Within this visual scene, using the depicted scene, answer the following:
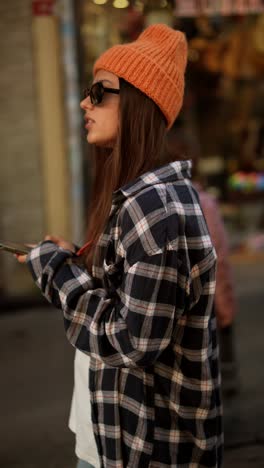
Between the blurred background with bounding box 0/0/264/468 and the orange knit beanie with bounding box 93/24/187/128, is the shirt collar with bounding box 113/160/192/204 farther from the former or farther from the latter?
the blurred background with bounding box 0/0/264/468

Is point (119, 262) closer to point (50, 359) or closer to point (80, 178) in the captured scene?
point (50, 359)

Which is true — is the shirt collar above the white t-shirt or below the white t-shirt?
above

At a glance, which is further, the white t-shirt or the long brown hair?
the white t-shirt

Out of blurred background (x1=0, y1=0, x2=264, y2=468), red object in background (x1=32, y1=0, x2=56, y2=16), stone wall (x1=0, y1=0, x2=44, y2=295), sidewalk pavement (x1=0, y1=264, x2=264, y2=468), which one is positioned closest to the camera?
sidewalk pavement (x1=0, y1=264, x2=264, y2=468)

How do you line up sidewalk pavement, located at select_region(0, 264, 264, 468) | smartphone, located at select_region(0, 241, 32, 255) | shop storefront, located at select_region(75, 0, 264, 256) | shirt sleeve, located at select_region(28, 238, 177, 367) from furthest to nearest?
shop storefront, located at select_region(75, 0, 264, 256)
sidewalk pavement, located at select_region(0, 264, 264, 468)
smartphone, located at select_region(0, 241, 32, 255)
shirt sleeve, located at select_region(28, 238, 177, 367)

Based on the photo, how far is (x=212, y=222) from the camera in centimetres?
317

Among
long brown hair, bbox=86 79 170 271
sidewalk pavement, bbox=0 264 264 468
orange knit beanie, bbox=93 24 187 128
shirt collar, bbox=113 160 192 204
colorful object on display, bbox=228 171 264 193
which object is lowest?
sidewalk pavement, bbox=0 264 264 468

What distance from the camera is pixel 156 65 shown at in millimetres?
1794

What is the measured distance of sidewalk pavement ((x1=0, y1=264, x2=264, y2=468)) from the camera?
11.2ft

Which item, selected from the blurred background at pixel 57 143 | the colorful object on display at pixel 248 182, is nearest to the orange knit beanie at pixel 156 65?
the blurred background at pixel 57 143

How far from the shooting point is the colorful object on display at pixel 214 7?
17.7ft

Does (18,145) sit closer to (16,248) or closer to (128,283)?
(16,248)

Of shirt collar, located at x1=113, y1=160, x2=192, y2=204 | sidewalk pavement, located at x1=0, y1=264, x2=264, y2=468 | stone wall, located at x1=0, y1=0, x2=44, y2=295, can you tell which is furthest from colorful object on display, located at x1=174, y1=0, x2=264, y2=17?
shirt collar, located at x1=113, y1=160, x2=192, y2=204

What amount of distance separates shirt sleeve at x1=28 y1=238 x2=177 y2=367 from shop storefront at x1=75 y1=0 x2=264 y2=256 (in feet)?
13.0
